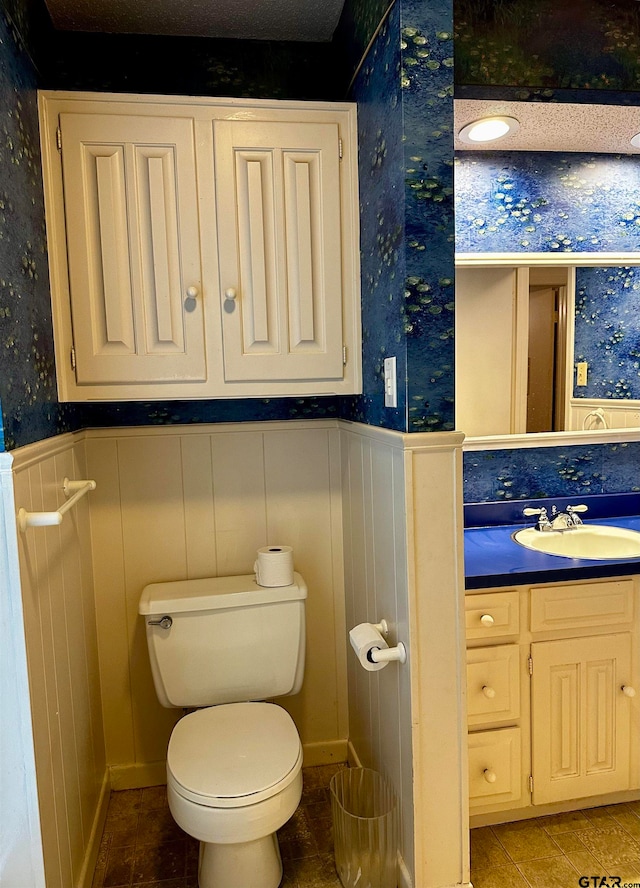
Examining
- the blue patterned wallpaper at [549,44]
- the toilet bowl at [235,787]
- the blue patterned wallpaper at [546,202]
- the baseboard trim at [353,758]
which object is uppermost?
the blue patterned wallpaper at [549,44]

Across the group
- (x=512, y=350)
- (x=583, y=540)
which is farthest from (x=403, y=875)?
(x=512, y=350)

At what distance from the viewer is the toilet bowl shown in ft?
4.85

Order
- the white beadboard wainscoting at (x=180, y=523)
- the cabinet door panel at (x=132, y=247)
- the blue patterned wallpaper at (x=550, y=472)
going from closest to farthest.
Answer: the cabinet door panel at (x=132, y=247) < the white beadboard wainscoting at (x=180, y=523) < the blue patterned wallpaper at (x=550, y=472)

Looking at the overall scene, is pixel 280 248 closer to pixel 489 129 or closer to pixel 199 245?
pixel 199 245

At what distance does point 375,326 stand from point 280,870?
1541 mm

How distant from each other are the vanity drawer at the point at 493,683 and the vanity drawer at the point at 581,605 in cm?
12

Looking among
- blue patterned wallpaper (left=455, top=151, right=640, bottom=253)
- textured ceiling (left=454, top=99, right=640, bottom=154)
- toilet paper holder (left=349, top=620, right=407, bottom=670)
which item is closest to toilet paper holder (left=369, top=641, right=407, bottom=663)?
toilet paper holder (left=349, top=620, right=407, bottom=670)

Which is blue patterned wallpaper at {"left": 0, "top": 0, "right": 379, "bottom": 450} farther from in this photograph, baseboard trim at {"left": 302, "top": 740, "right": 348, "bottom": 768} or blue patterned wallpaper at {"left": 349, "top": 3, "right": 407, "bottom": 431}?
baseboard trim at {"left": 302, "top": 740, "right": 348, "bottom": 768}

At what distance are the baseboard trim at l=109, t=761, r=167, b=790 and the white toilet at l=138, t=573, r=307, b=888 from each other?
347mm

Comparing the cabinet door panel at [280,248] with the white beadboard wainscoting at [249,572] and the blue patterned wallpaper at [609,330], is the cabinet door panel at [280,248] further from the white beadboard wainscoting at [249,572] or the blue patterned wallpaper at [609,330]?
the blue patterned wallpaper at [609,330]

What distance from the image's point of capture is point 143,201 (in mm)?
1727

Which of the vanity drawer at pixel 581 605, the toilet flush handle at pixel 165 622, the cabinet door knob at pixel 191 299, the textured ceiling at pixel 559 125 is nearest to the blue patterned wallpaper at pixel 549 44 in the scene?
the textured ceiling at pixel 559 125

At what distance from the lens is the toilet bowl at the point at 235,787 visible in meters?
1.48

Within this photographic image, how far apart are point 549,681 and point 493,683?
18cm
